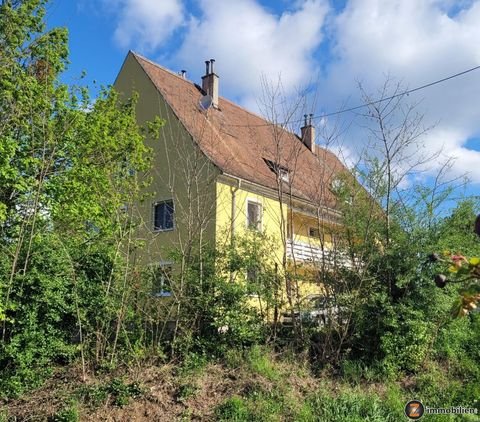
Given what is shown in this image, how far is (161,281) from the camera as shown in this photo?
10188mm

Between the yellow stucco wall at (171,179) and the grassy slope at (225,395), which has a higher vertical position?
the yellow stucco wall at (171,179)

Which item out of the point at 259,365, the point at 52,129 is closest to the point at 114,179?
the point at 52,129

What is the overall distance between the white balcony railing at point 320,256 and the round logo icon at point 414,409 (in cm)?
308

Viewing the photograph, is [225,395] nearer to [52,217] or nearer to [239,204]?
[52,217]

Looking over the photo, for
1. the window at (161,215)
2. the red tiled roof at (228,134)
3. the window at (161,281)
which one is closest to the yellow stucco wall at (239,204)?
the red tiled roof at (228,134)

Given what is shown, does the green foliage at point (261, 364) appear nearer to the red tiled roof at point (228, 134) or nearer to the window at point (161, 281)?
the window at point (161, 281)

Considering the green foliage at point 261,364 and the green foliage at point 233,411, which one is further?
the green foliage at point 261,364

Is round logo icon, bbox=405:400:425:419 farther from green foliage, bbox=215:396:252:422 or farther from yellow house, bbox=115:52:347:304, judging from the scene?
yellow house, bbox=115:52:347:304

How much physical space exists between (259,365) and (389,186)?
4498 millimetres

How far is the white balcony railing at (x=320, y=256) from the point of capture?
33.8 ft

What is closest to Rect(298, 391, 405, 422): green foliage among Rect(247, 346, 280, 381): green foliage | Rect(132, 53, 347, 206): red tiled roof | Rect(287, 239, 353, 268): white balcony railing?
Rect(247, 346, 280, 381): green foliage

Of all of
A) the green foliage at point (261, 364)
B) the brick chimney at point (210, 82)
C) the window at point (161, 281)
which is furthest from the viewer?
the brick chimney at point (210, 82)

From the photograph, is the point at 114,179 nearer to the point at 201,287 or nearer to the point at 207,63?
the point at 201,287

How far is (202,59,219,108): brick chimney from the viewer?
896 inches
